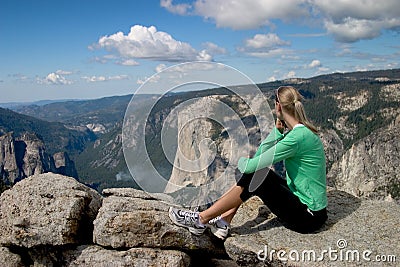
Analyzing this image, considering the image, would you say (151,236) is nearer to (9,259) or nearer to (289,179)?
(289,179)

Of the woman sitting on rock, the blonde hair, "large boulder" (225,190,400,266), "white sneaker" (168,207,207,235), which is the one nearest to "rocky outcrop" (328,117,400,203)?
"large boulder" (225,190,400,266)

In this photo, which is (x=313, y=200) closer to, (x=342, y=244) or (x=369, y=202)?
(x=342, y=244)

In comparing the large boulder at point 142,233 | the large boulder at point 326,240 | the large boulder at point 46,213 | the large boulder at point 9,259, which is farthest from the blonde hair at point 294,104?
the large boulder at point 9,259

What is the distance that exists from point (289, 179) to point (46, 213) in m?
5.88

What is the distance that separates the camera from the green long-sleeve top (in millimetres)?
7141

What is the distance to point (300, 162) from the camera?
7.50 metres

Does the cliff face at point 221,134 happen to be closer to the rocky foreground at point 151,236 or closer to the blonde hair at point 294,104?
the blonde hair at point 294,104

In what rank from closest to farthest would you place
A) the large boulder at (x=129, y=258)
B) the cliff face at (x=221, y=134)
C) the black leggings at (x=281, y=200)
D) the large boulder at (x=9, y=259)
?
the black leggings at (x=281, y=200) < the large boulder at (x=129, y=258) < the large boulder at (x=9, y=259) < the cliff face at (x=221, y=134)

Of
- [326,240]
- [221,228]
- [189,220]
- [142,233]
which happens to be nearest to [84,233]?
[142,233]

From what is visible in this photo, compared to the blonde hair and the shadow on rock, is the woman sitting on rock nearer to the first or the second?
the blonde hair

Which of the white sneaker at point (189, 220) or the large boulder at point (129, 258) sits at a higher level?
the white sneaker at point (189, 220)

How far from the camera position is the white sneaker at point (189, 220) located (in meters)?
8.26

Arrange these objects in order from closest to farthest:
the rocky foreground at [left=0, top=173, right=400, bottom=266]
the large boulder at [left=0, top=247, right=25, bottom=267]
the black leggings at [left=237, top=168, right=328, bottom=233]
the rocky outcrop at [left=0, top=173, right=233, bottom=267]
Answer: the rocky foreground at [left=0, top=173, right=400, bottom=266] → the black leggings at [left=237, top=168, right=328, bottom=233] → the rocky outcrop at [left=0, top=173, right=233, bottom=267] → the large boulder at [left=0, top=247, right=25, bottom=267]

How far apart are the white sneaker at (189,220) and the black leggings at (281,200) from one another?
126cm
